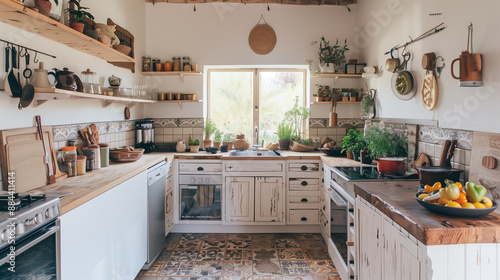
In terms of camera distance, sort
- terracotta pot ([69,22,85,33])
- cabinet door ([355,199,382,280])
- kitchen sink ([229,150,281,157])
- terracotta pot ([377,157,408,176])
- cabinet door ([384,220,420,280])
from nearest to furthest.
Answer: cabinet door ([384,220,420,280]) < cabinet door ([355,199,382,280]) < terracotta pot ([69,22,85,33]) < terracotta pot ([377,157,408,176]) < kitchen sink ([229,150,281,157])

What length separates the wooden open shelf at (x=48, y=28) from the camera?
1.68 m

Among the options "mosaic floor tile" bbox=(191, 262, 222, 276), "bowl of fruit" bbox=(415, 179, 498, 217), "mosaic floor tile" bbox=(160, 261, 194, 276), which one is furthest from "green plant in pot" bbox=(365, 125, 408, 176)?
"mosaic floor tile" bbox=(160, 261, 194, 276)

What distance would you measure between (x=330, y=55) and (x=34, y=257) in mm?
3798

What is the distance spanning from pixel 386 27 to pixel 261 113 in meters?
1.92

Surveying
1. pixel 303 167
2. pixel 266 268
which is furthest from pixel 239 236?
pixel 303 167

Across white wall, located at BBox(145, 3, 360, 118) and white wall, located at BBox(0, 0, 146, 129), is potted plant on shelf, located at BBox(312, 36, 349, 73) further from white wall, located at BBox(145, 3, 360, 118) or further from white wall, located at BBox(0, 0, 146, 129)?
white wall, located at BBox(0, 0, 146, 129)

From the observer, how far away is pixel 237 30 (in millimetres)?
4383

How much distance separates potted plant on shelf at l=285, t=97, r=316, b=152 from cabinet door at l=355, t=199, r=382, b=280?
198cm

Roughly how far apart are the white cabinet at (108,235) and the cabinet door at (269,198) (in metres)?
1.36

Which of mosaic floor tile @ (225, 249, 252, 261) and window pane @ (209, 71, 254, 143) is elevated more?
window pane @ (209, 71, 254, 143)

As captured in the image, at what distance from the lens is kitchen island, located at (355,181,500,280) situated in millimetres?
1346

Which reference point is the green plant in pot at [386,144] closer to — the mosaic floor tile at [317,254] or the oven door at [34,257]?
the mosaic floor tile at [317,254]

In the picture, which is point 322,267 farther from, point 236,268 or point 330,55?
point 330,55

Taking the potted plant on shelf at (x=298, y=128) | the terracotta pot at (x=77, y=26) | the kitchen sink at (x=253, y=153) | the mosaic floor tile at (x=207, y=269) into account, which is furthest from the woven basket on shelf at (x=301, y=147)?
the terracotta pot at (x=77, y=26)
